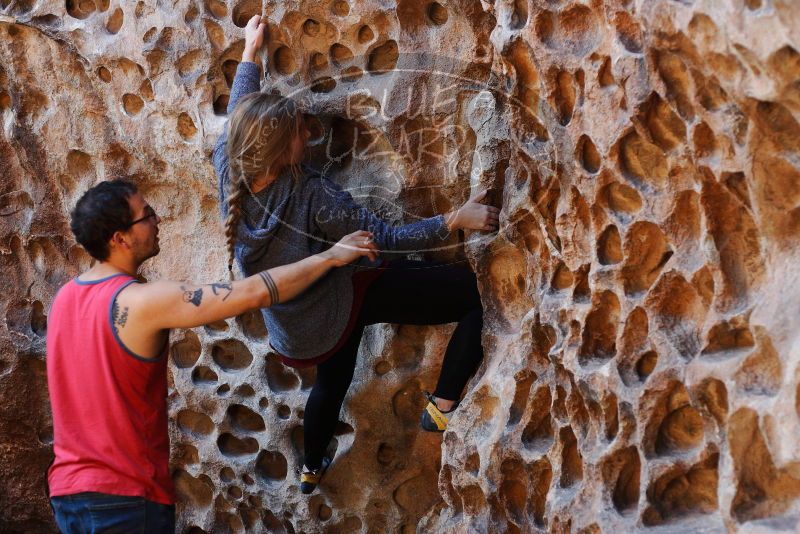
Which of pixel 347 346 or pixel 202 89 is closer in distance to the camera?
pixel 347 346

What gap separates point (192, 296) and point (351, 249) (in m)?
0.44

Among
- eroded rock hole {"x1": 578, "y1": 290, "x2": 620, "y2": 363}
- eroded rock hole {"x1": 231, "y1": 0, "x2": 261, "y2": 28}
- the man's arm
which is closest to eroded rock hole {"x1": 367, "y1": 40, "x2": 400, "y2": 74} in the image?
eroded rock hole {"x1": 231, "y1": 0, "x2": 261, "y2": 28}

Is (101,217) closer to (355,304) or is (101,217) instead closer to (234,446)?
(355,304)

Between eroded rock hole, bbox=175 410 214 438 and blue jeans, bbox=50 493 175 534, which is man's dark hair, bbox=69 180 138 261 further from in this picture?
eroded rock hole, bbox=175 410 214 438

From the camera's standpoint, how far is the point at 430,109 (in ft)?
9.84

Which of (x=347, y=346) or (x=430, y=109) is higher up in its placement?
(x=430, y=109)

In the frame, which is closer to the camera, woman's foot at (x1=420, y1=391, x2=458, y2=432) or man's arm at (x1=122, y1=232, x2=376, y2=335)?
man's arm at (x1=122, y1=232, x2=376, y2=335)

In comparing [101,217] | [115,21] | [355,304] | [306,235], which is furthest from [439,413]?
[115,21]

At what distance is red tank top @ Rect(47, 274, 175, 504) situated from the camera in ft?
7.64

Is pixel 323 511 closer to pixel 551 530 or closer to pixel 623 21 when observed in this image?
pixel 551 530

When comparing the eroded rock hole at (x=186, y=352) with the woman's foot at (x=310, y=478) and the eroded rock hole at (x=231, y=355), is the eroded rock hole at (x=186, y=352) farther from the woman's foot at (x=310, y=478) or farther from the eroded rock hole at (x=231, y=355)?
the woman's foot at (x=310, y=478)

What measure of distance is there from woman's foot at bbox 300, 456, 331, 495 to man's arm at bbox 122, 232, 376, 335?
0.91 metres

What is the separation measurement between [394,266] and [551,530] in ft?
2.76

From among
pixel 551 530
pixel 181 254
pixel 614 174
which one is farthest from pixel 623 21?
pixel 181 254
